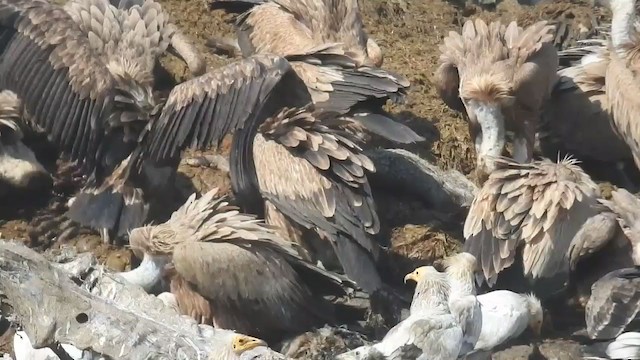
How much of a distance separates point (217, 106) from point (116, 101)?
1.85 ft

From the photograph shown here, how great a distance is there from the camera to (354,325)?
5371 millimetres

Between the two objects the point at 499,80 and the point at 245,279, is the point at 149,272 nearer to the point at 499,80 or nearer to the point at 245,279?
the point at 245,279

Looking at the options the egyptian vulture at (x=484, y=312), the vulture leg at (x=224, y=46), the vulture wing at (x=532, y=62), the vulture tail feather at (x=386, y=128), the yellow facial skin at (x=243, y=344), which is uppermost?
the vulture wing at (x=532, y=62)

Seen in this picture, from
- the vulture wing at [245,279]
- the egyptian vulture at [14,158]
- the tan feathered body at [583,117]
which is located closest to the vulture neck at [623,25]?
the tan feathered body at [583,117]

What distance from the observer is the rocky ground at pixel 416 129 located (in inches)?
236

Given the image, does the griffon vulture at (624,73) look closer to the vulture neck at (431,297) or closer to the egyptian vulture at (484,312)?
the egyptian vulture at (484,312)

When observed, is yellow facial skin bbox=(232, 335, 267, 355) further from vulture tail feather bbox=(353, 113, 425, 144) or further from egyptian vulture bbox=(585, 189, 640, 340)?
vulture tail feather bbox=(353, 113, 425, 144)

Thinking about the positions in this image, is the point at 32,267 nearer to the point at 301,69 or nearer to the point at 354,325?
the point at 354,325

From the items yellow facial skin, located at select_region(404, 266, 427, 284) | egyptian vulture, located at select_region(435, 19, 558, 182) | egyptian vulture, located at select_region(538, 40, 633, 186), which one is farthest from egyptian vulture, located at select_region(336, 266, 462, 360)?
egyptian vulture, located at select_region(538, 40, 633, 186)

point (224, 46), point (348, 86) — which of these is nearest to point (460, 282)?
point (348, 86)

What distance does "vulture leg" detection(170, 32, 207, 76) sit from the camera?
267 inches

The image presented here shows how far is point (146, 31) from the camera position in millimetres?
6551

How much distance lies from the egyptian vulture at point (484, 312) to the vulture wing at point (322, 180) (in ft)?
1.24

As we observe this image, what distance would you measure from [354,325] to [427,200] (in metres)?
1.19
